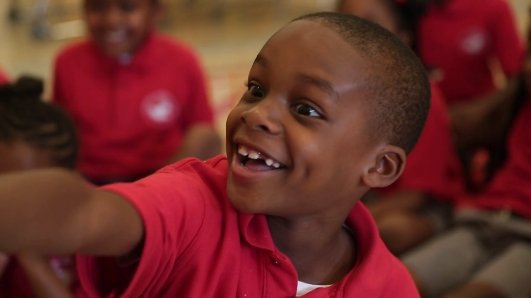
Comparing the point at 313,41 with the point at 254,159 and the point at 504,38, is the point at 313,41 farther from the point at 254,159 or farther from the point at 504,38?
the point at 504,38

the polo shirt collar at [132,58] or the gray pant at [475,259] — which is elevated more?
the polo shirt collar at [132,58]

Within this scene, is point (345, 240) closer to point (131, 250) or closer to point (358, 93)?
point (358, 93)

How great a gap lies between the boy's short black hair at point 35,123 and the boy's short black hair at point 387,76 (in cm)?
66

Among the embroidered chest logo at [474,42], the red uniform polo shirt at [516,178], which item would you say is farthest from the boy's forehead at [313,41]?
the embroidered chest logo at [474,42]

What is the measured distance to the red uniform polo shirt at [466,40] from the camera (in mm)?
1994

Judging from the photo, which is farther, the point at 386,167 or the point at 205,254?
the point at 386,167

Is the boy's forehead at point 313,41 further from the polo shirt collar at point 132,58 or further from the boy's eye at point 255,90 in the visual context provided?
the polo shirt collar at point 132,58

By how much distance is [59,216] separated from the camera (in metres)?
0.51

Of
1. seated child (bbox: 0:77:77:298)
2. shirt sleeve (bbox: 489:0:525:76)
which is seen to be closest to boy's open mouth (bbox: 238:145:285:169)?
seated child (bbox: 0:77:77:298)

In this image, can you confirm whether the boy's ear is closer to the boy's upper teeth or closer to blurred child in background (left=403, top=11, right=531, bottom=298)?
the boy's upper teeth

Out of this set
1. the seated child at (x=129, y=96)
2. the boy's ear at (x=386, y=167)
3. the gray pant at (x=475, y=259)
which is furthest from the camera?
the seated child at (x=129, y=96)

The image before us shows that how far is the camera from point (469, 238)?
1.49 meters

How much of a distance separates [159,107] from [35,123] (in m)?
0.51

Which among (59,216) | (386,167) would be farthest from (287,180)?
(59,216)
